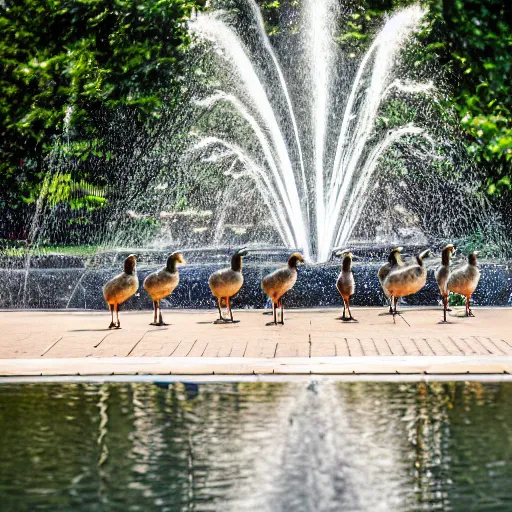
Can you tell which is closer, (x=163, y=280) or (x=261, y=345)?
(x=261, y=345)

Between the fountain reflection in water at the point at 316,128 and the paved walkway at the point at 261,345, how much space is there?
22.8ft

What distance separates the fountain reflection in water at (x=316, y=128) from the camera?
1065 inches

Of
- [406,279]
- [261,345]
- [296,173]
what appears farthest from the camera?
[296,173]

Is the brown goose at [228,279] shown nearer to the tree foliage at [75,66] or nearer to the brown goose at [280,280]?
the brown goose at [280,280]

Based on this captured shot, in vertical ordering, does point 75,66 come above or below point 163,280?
above

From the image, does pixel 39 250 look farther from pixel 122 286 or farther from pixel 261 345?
pixel 261 345

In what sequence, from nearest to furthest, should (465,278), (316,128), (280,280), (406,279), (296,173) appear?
(280,280)
(406,279)
(465,278)
(316,128)
(296,173)

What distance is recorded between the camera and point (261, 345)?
15.2 meters

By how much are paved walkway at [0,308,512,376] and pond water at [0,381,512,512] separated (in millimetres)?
943

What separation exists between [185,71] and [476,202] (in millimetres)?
9346

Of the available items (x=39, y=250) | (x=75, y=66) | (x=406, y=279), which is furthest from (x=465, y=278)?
(x=39, y=250)

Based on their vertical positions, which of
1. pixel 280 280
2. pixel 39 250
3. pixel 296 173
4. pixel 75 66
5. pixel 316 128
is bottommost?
pixel 39 250

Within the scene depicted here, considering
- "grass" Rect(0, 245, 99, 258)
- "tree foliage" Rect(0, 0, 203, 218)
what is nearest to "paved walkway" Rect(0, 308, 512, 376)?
"grass" Rect(0, 245, 99, 258)

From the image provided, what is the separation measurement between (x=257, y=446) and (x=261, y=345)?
5776 millimetres
